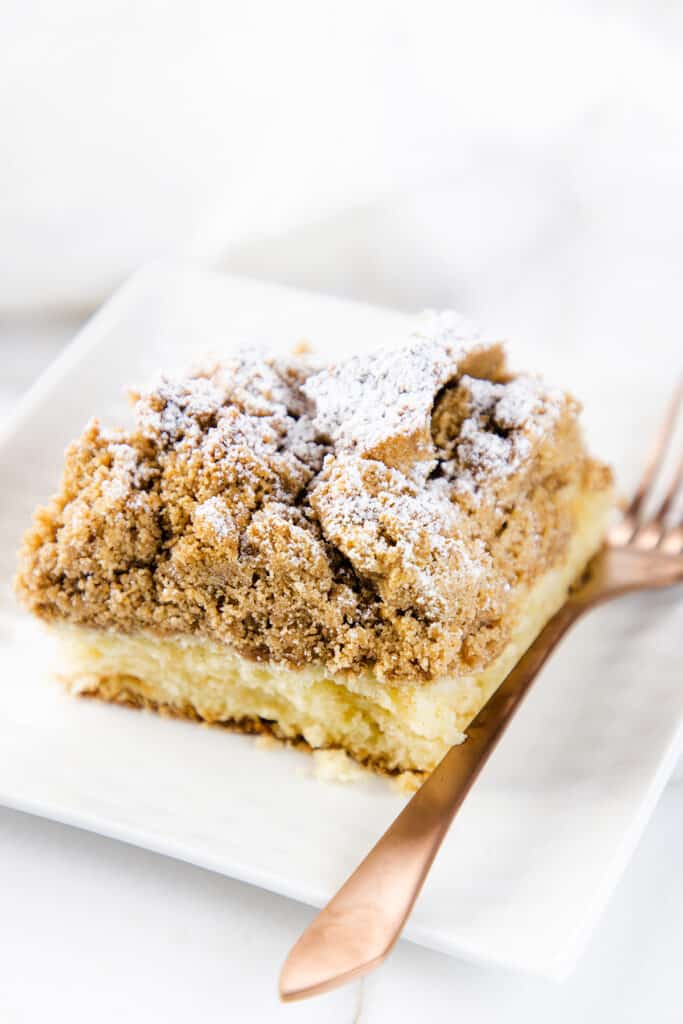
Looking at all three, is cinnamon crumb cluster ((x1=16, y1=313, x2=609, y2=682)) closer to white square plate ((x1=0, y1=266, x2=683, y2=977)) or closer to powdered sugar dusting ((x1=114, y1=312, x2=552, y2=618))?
powdered sugar dusting ((x1=114, y1=312, x2=552, y2=618))

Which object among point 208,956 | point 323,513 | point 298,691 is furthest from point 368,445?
point 208,956

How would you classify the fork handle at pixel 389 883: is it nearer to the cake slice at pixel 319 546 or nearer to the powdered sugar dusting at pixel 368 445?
the cake slice at pixel 319 546

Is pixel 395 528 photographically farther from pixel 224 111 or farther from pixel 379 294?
pixel 224 111

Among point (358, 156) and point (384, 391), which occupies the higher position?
point (358, 156)

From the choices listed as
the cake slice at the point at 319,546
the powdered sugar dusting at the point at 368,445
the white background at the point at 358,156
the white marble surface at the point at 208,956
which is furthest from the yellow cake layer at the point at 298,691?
the white background at the point at 358,156

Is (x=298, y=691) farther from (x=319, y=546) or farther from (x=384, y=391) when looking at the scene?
(x=384, y=391)

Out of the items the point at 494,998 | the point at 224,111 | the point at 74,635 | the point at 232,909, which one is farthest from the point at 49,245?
the point at 494,998

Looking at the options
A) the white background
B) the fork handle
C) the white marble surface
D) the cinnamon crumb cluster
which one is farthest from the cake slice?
the white background

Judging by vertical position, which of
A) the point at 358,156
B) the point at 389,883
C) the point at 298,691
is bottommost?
the point at 389,883
